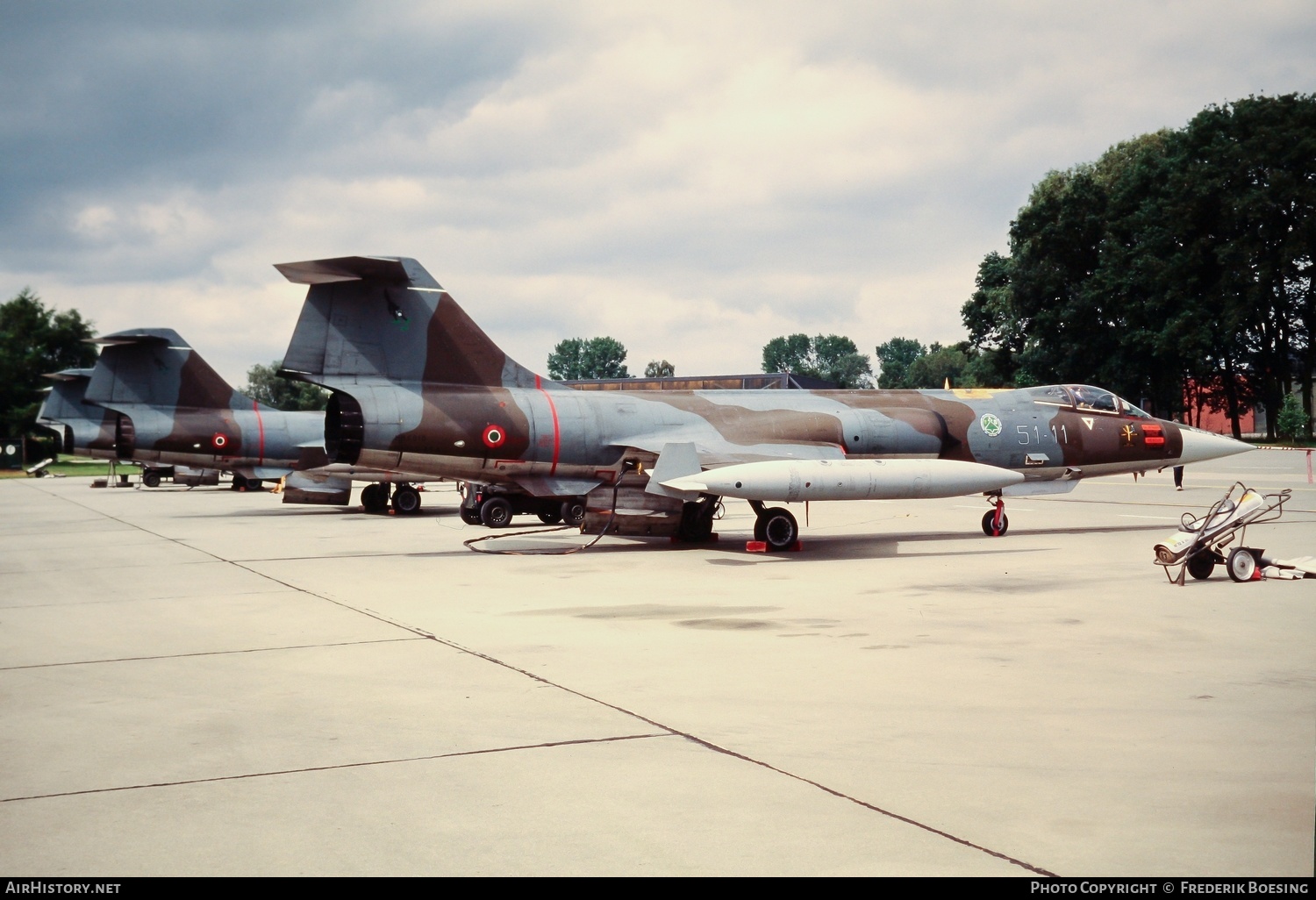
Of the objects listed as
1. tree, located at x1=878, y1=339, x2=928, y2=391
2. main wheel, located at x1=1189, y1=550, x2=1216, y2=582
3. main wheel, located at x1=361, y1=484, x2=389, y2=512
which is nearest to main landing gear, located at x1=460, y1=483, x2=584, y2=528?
main wheel, located at x1=361, y1=484, x2=389, y2=512

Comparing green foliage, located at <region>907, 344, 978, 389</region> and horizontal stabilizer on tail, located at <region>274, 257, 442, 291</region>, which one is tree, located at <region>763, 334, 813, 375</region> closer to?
green foliage, located at <region>907, 344, 978, 389</region>

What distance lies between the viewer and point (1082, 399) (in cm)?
2016

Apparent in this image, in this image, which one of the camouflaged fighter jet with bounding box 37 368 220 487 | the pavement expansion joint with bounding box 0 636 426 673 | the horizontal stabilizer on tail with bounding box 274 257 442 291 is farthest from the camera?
the camouflaged fighter jet with bounding box 37 368 220 487

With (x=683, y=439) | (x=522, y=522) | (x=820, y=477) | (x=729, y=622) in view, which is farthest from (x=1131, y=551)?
(x=522, y=522)

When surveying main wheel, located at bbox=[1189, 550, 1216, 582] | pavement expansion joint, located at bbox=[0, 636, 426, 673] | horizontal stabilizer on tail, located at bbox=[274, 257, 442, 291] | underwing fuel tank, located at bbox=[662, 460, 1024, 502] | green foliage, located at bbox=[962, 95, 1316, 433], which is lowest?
pavement expansion joint, located at bbox=[0, 636, 426, 673]

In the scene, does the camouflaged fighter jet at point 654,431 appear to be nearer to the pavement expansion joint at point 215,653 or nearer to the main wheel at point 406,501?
the pavement expansion joint at point 215,653

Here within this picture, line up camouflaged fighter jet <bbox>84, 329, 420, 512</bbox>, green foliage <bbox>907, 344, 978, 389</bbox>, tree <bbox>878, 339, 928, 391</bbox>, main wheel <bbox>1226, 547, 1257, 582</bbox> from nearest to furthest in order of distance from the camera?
main wheel <bbox>1226, 547, 1257, 582</bbox>, camouflaged fighter jet <bbox>84, 329, 420, 512</bbox>, green foliage <bbox>907, 344, 978, 389</bbox>, tree <bbox>878, 339, 928, 391</bbox>

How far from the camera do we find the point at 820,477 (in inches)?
607

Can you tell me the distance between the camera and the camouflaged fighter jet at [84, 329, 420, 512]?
28625mm

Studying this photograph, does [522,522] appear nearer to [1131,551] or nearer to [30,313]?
[1131,551]

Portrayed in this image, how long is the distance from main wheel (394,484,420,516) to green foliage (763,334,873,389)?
513 feet

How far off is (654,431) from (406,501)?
1148 cm

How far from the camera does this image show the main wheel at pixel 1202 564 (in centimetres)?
1249

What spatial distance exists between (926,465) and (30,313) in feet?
286
